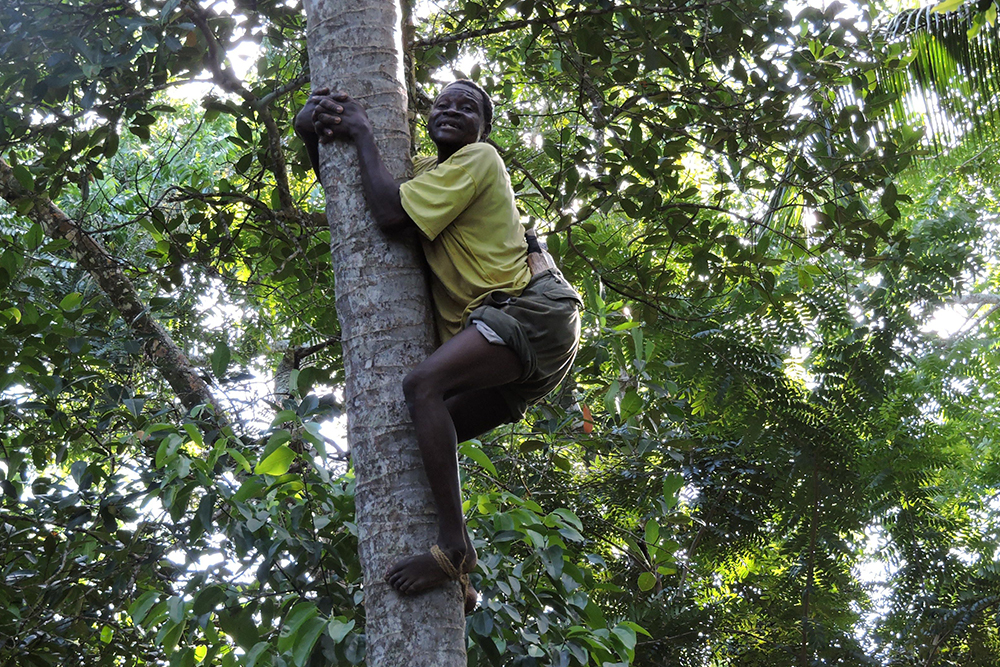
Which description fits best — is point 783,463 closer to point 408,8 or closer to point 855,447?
point 855,447

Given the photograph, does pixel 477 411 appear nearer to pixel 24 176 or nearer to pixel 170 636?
pixel 170 636

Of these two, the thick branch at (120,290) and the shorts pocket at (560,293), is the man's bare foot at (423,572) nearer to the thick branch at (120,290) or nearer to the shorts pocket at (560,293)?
the shorts pocket at (560,293)

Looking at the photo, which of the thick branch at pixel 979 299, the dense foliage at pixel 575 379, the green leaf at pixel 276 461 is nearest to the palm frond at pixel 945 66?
the dense foliage at pixel 575 379

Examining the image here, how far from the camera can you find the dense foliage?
2.99 m

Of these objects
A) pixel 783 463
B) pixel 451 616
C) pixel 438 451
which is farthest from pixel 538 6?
pixel 783 463

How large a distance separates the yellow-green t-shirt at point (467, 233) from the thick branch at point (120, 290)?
2.21m

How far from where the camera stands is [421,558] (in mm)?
1969

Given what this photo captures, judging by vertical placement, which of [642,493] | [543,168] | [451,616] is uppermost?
[543,168]

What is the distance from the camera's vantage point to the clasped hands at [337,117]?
2336mm

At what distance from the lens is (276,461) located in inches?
91.0

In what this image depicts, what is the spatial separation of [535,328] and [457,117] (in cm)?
77

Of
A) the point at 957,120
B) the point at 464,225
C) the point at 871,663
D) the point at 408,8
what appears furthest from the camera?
the point at 957,120

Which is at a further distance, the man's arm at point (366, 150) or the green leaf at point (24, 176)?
the green leaf at point (24, 176)

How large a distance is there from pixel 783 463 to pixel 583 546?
1.41 metres
